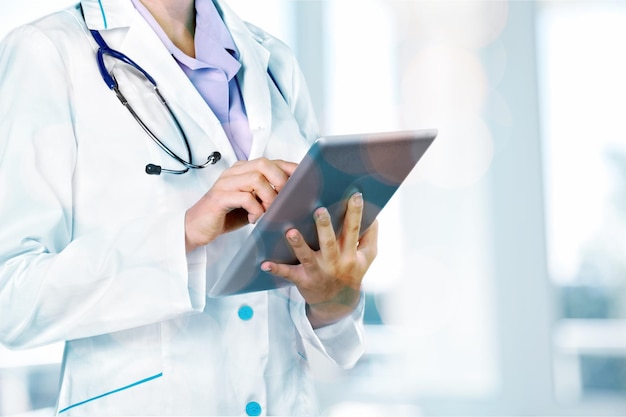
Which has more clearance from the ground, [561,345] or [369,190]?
[369,190]

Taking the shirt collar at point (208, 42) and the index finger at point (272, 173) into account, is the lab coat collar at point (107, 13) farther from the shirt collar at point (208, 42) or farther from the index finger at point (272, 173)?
the index finger at point (272, 173)

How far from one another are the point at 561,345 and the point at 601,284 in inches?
13.0

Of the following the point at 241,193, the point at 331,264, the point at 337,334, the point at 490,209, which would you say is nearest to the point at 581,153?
the point at 490,209

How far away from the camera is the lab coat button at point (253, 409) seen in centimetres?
81

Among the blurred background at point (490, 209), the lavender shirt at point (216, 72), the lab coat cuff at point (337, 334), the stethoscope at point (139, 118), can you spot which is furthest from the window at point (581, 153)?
the stethoscope at point (139, 118)

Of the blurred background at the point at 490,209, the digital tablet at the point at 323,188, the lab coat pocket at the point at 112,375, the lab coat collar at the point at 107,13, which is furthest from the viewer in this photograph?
the blurred background at the point at 490,209

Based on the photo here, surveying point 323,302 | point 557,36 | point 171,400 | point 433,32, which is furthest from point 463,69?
point 171,400

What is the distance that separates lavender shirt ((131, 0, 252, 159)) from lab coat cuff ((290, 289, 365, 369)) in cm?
24

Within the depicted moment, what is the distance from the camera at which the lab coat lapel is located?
863 mm

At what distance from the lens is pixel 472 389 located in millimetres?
2336

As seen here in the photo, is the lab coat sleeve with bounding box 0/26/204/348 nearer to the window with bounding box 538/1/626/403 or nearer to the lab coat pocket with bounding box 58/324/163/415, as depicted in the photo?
the lab coat pocket with bounding box 58/324/163/415

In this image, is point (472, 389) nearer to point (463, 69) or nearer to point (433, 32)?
point (463, 69)

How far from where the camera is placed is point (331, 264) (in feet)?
2.48

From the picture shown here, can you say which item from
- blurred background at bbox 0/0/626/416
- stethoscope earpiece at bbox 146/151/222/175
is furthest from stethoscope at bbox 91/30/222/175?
blurred background at bbox 0/0/626/416
